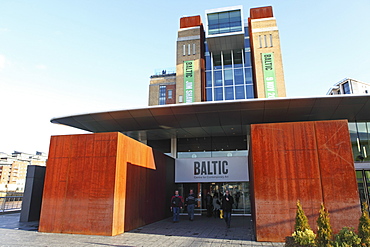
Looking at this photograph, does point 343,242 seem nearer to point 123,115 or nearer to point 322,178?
point 322,178

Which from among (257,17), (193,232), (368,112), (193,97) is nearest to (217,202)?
(193,232)

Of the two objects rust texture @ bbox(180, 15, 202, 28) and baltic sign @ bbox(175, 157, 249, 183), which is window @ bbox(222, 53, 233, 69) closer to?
rust texture @ bbox(180, 15, 202, 28)

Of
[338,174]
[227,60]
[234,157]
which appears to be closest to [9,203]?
[234,157]

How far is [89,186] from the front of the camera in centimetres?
954

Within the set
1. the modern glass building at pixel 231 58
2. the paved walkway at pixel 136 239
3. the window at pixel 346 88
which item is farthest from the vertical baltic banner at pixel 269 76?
the window at pixel 346 88

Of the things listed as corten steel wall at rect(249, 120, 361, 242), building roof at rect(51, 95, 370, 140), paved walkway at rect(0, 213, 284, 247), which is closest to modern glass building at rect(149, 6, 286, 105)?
building roof at rect(51, 95, 370, 140)

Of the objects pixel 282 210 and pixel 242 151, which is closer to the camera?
pixel 282 210

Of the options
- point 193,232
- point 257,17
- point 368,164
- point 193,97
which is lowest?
point 193,232

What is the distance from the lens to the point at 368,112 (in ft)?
45.0

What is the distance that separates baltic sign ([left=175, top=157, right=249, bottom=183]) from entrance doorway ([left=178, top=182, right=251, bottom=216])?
0.63 metres

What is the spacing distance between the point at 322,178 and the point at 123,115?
412 inches

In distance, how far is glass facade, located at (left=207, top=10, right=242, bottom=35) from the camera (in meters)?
31.1

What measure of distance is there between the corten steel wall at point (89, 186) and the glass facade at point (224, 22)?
24.8 m

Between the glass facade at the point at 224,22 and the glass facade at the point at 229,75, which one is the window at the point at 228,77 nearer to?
the glass facade at the point at 229,75
